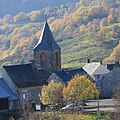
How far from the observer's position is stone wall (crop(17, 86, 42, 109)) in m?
57.2

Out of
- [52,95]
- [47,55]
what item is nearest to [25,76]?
[52,95]

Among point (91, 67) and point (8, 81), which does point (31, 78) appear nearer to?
point (8, 81)

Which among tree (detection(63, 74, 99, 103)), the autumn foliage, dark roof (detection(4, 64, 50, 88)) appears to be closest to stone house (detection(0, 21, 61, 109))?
dark roof (detection(4, 64, 50, 88))

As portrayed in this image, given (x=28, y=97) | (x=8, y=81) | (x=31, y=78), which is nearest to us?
(x=28, y=97)

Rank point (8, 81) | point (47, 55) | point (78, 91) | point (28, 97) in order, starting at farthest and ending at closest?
1. point (47, 55)
2. point (8, 81)
3. point (28, 97)
4. point (78, 91)

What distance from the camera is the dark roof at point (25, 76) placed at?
58406mm

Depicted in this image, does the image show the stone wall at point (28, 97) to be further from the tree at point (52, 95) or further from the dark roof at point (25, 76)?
the tree at point (52, 95)

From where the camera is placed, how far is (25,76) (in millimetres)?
59812

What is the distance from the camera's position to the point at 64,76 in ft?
205

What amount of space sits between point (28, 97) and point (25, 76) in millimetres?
3145

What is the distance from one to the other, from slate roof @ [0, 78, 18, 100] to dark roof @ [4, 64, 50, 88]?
1.29m

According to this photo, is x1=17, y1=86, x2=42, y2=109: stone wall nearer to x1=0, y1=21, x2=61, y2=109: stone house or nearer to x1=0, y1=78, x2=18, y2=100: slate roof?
x1=0, y1=21, x2=61, y2=109: stone house

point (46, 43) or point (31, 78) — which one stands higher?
point (46, 43)

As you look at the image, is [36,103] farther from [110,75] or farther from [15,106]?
[110,75]
